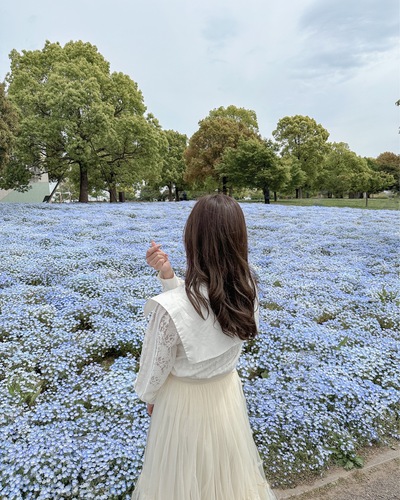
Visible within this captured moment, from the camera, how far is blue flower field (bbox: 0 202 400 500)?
7.90 feet

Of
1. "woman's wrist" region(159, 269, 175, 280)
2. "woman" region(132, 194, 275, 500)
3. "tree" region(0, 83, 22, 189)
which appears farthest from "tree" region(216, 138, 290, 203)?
"woman" region(132, 194, 275, 500)

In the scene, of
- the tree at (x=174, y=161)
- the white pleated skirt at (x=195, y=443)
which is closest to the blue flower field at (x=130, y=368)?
the white pleated skirt at (x=195, y=443)

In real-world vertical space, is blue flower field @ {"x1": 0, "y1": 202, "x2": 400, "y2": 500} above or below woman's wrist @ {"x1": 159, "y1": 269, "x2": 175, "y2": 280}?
below

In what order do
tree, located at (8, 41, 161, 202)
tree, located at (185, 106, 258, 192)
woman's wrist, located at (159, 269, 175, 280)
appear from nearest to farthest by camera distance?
woman's wrist, located at (159, 269, 175, 280)
tree, located at (8, 41, 161, 202)
tree, located at (185, 106, 258, 192)

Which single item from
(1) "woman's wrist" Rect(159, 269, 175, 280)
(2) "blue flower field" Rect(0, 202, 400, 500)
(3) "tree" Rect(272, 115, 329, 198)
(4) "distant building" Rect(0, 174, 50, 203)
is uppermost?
(3) "tree" Rect(272, 115, 329, 198)

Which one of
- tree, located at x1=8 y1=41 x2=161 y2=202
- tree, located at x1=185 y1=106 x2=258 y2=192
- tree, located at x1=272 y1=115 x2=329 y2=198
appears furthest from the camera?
tree, located at x1=272 y1=115 x2=329 y2=198

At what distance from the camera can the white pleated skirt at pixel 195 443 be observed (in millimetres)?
1648

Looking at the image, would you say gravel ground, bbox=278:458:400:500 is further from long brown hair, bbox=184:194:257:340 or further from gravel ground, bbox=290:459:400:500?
long brown hair, bbox=184:194:257:340

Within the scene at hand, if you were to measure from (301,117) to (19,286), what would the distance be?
141ft

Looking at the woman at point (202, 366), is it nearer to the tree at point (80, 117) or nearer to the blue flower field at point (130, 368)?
the blue flower field at point (130, 368)

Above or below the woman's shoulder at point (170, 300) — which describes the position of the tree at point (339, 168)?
above

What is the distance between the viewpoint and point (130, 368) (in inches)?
140

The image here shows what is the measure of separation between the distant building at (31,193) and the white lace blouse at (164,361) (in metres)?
30.8

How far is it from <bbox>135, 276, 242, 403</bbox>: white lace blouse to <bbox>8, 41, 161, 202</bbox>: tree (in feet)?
66.9
